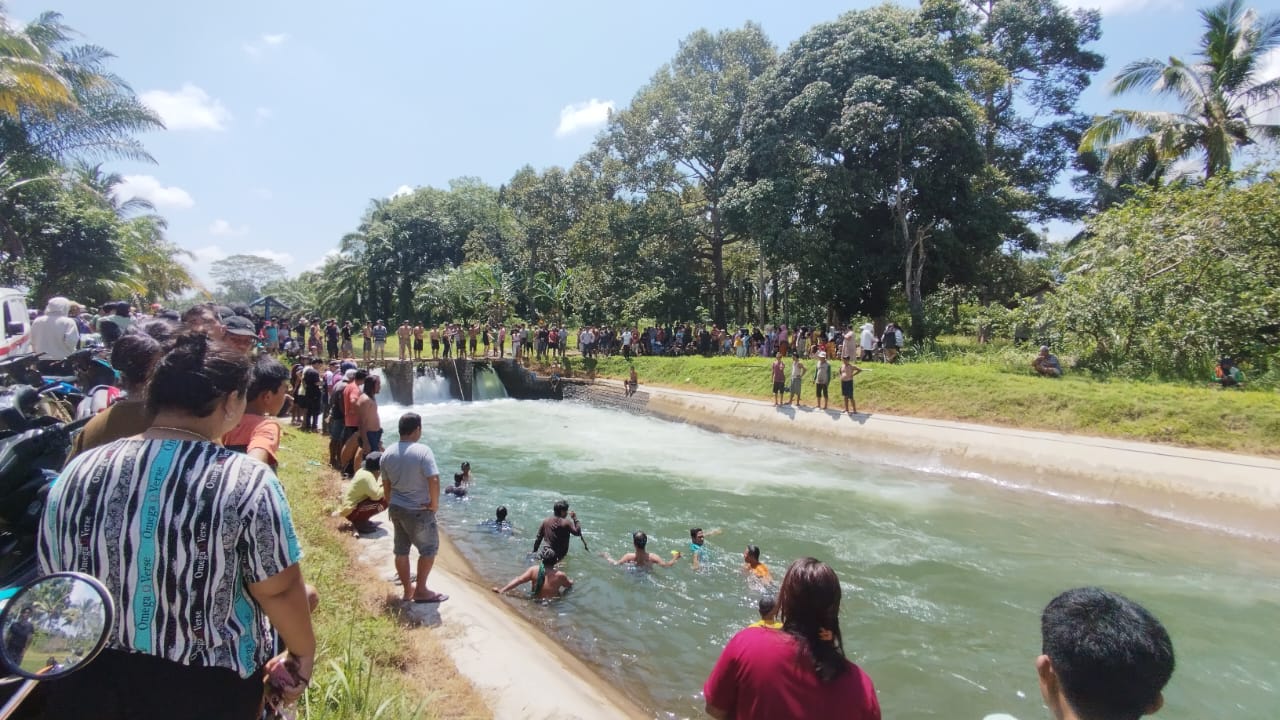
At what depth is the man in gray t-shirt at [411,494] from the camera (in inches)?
215

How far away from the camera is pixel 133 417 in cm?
311

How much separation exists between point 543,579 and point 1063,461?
1019 centimetres

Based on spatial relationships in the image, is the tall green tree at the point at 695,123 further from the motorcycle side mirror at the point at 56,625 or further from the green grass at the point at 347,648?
the motorcycle side mirror at the point at 56,625

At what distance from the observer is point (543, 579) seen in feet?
24.3

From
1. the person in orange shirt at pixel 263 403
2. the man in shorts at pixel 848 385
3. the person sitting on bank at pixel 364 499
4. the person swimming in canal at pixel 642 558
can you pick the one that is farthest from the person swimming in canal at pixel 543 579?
the man in shorts at pixel 848 385

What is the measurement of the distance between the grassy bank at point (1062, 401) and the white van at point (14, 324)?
15629mm

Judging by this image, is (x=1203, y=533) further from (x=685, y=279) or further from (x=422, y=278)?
(x=422, y=278)

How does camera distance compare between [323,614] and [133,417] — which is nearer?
[133,417]

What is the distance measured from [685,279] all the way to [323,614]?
939 inches

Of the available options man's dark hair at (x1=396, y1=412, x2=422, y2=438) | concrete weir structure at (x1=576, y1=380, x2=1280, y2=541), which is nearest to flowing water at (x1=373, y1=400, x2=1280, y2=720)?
concrete weir structure at (x1=576, y1=380, x2=1280, y2=541)

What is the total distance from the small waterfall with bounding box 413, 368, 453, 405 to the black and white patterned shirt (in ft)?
71.2

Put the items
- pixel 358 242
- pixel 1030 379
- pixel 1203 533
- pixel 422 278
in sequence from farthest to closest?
pixel 358 242 → pixel 422 278 → pixel 1030 379 → pixel 1203 533

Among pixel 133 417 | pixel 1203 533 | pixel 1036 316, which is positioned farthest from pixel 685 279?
pixel 133 417

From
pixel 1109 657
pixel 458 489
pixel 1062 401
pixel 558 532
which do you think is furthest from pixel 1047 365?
pixel 1109 657
